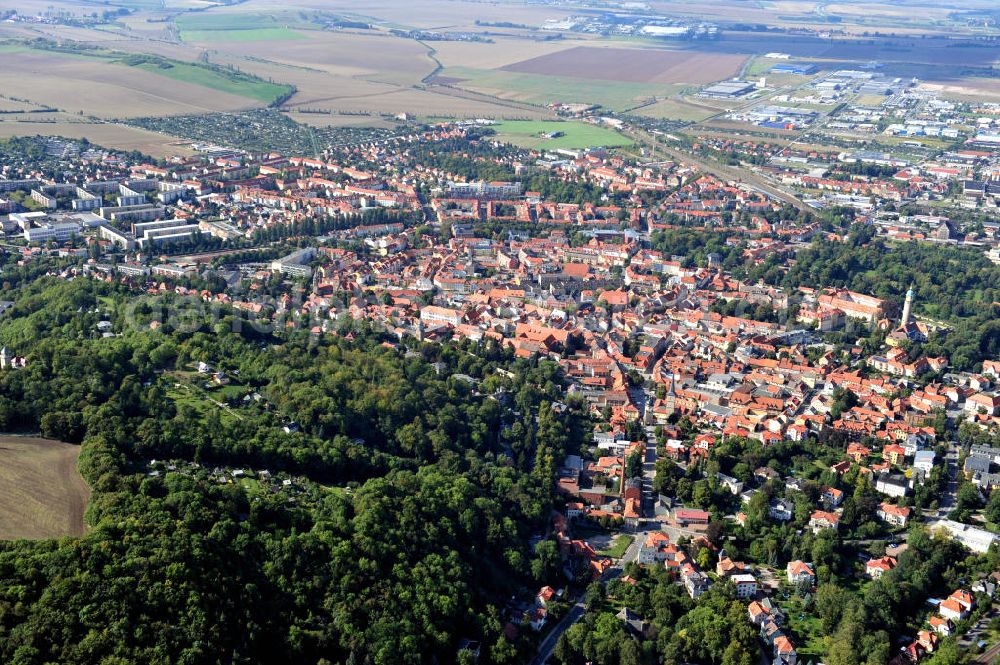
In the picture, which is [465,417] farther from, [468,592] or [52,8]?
[52,8]

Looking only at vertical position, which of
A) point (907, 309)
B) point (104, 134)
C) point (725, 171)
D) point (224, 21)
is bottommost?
point (907, 309)

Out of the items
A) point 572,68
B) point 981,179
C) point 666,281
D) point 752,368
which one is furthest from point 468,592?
point 572,68

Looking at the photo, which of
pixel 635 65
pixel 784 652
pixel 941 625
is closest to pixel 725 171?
pixel 941 625

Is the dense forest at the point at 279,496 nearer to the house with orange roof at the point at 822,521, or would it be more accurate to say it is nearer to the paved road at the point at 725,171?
the house with orange roof at the point at 822,521

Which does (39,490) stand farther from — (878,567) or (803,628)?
(878,567)

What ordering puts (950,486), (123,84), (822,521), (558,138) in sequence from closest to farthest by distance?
(822,521) < (950,486) < (558,138) < (123,84)

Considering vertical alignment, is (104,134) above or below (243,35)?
below

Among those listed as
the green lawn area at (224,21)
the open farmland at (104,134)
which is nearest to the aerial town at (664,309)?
the open farmland at (104,134)
